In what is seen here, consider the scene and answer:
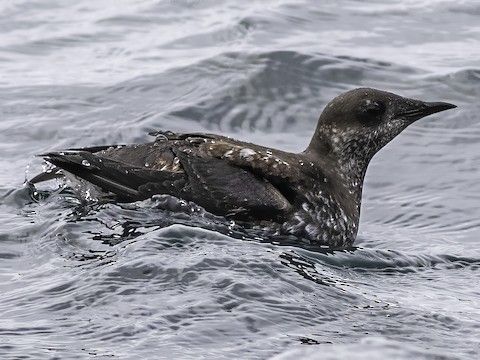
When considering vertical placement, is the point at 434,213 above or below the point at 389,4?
below

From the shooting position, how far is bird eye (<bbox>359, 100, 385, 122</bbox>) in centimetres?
907

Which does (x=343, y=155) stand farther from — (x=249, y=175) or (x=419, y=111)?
(x=249, y=175)

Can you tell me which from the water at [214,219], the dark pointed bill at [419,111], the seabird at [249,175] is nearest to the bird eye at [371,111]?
the seabird at [249,175]

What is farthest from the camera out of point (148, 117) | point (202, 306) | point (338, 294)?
point (148, 117)

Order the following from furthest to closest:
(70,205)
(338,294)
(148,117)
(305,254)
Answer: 1. (148,117)
2. (70,205)
3. (305,254)
4. (338,294)

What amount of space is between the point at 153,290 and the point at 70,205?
2133mm

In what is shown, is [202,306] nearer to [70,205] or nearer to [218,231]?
[218,231]

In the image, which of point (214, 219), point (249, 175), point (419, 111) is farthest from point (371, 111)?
point (214, 219)

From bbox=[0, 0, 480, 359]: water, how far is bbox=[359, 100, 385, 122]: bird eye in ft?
2.99

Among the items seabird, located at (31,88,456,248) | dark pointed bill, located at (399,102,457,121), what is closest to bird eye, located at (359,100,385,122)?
seabird, located at (31,88,456,248)

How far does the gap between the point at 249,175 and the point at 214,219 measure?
0.38 metres

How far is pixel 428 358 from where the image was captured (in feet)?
20.1

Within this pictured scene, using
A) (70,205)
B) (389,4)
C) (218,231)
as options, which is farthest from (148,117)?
(389,4)

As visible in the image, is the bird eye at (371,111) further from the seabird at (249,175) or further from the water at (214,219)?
the water at (214,219)
